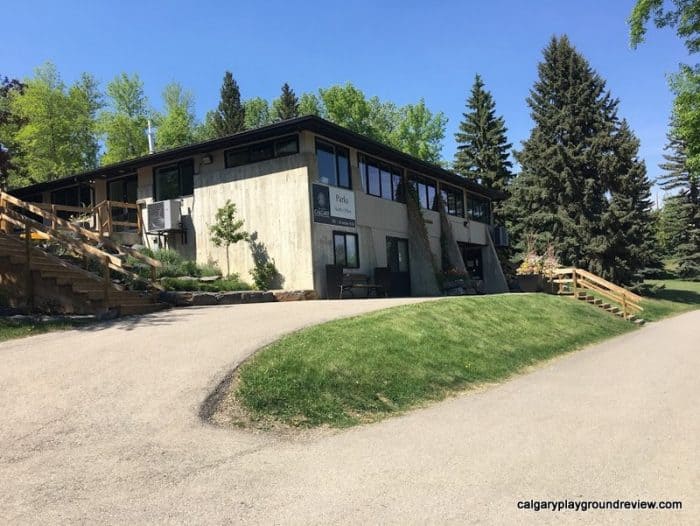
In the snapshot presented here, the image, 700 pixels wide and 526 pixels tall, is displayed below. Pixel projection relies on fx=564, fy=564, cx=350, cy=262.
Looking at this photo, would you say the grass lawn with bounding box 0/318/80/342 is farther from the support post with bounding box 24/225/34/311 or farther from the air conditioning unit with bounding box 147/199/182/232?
the air conditioning unit with bounding box 147/199/182/232

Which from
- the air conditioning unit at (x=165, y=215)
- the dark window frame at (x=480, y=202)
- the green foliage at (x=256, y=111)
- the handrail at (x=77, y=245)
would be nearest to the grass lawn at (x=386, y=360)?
the handrail at (x=77, y=245)

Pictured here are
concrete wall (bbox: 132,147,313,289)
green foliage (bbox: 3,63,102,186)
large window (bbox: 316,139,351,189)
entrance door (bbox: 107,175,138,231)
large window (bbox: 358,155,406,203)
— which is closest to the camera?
concrete wall (bbox: 132,147,313,289)

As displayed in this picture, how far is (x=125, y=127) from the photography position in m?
47.2

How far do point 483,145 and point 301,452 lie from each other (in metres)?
41.1

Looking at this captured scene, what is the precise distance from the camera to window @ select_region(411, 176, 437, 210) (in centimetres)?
2582

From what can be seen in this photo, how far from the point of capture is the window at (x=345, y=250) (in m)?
19.5

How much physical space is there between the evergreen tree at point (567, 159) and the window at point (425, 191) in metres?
10.2

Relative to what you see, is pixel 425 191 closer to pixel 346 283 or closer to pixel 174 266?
pixel 346 283

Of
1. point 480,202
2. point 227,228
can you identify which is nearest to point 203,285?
point 227,228

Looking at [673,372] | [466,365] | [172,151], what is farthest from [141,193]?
[673,372]

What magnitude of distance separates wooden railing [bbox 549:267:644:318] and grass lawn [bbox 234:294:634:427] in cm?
892

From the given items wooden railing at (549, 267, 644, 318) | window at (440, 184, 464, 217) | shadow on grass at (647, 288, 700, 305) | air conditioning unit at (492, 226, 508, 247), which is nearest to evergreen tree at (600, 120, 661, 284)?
shadow on grass at (647, 288, 700, 305)

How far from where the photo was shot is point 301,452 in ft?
18.0

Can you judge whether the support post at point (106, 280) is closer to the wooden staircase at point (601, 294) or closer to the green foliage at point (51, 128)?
the wooden staircase at point (601, 294)
